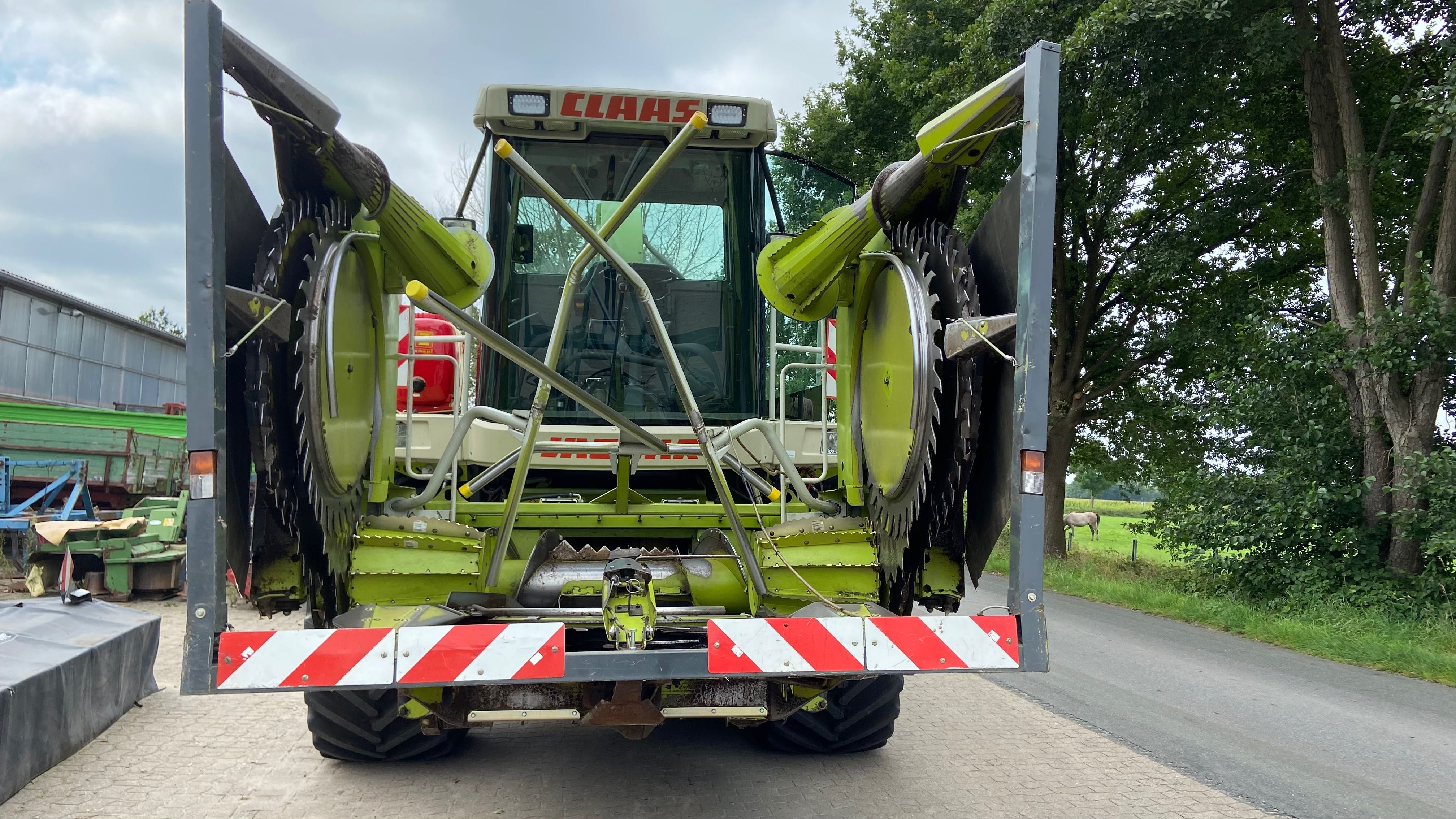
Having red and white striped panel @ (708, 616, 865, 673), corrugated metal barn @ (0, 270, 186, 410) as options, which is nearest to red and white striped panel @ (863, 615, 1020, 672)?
red and white striped panel @ (708, 616, 865, 673)

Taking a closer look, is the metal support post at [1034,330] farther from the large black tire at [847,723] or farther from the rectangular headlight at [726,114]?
the rectangular headlight at [726,114]

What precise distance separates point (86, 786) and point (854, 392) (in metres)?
3.87

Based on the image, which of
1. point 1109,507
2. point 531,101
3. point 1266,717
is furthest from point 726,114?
point 1109,507

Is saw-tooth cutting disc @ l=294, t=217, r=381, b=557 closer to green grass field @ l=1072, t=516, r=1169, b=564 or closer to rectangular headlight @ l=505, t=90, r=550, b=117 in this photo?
rectangular headlight @ l=505, t=90, r=550, b=117

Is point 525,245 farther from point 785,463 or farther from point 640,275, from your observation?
point 785,463

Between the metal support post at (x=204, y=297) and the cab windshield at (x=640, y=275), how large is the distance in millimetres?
2156

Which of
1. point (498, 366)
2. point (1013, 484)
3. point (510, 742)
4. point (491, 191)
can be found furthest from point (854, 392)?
point (510, 742)

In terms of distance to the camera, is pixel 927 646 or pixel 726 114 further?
pixel 726 114

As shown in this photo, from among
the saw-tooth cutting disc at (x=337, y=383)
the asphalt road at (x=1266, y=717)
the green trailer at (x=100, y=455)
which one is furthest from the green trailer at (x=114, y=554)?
the asphalt road at (x=1266, y=717)

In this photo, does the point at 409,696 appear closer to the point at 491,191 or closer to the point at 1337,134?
the point at 491,191

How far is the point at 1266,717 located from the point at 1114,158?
10.1 meters

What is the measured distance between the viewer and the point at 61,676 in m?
4.59

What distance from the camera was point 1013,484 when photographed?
3.07 m

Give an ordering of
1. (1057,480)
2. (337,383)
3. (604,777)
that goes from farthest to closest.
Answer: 1. (1057,480)
2. (604,777)
3. (337,383)
